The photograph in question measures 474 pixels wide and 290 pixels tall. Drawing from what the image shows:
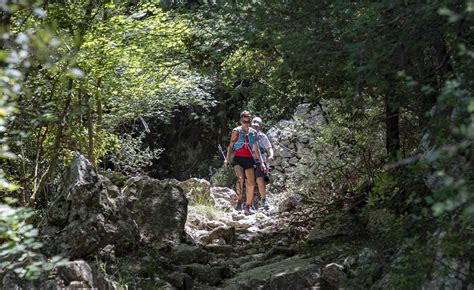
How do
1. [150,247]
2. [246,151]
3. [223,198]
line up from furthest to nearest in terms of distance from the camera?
[223,198], [246,151], [150,247]

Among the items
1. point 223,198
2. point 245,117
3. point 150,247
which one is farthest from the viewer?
point 223,198

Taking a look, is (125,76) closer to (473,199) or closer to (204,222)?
(204,222)

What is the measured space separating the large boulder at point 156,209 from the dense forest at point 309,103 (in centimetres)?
5

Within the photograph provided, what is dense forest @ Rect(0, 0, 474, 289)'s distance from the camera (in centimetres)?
396

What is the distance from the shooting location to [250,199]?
493 inches

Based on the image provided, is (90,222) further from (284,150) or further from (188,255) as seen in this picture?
(284,150)

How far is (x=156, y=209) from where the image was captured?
8.62 meters

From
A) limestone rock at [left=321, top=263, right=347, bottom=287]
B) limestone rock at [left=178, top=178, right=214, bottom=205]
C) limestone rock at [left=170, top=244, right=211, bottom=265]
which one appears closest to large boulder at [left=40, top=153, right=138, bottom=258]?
limestone rock at [left=170, top=244, right=211, bottom=265]

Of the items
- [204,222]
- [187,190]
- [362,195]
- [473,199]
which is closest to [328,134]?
[362,195]

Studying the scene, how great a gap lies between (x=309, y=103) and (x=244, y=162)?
412 centimetres

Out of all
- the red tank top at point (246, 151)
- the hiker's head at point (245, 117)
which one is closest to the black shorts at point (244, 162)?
the red tank top at point (246, 151)

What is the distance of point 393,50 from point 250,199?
27.8ft

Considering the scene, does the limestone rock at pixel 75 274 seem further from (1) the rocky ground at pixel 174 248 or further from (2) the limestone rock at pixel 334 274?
(2) the limestone rock at pixel 334 274

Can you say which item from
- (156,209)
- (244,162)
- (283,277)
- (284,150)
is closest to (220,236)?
(156,209)
